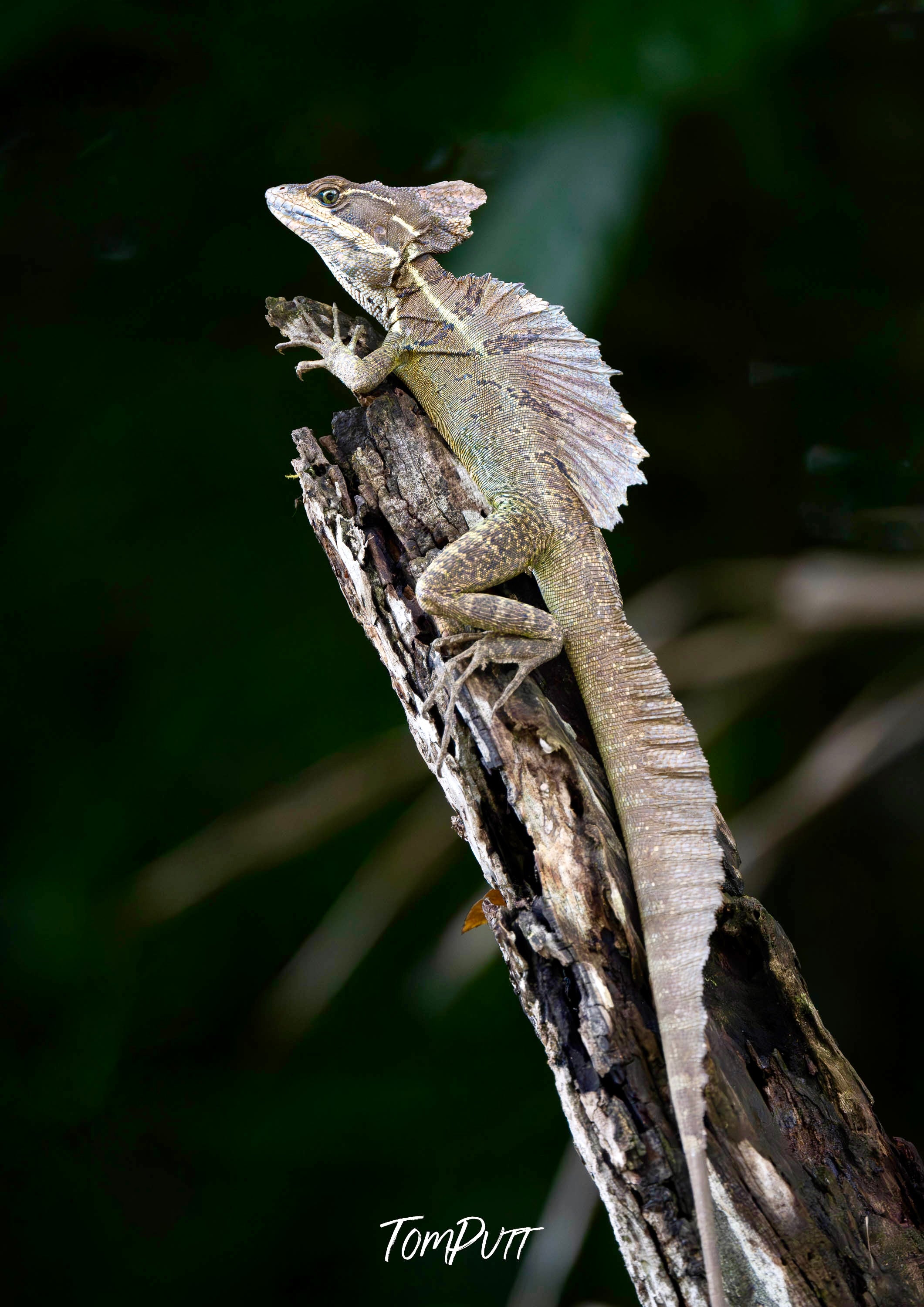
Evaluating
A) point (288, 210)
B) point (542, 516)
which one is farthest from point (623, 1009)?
point (288, 210)

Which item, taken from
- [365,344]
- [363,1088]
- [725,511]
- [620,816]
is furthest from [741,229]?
[363,1088]

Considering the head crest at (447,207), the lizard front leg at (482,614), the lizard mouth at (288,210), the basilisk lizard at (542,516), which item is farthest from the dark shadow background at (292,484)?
the lizard front leg at (482,614)

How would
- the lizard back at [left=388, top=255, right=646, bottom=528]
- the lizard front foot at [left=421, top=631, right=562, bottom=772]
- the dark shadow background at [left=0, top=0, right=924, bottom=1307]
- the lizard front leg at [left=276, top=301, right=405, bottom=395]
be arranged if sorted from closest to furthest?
the lizard front foot at [left=421, top=631, right=562, bottom=772] → the lizard back at [left=388, top=255, right=646, bottom=528] → the lizard front leg at [left=276, top=301, right=405, bottom=395] → the dark shadow background at [left=0, top=0, right=924, bottom=1307]

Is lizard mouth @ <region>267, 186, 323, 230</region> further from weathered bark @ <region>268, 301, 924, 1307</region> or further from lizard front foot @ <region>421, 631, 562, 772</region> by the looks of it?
lizard front foot @ <region>421, 631, 562, 772</region>

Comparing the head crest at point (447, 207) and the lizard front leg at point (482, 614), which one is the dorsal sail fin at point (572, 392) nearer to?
the head crest at point (447, 207)

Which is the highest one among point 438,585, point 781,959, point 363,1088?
point 438,585

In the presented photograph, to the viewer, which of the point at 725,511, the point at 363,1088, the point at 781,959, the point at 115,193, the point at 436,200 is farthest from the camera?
the point at 725,511

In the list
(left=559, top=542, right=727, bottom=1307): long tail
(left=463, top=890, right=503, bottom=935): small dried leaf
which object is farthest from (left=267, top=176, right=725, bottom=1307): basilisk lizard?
(left=463, top=890, right=503, bottom=935): small dried leaf

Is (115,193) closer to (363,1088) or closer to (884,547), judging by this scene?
(884,547)

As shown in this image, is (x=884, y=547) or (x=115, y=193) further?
(x=884, y=547)
